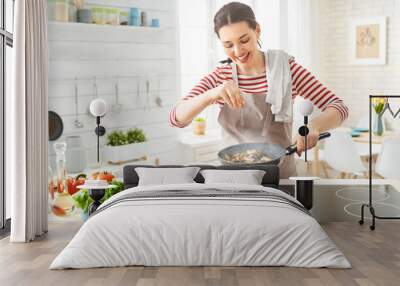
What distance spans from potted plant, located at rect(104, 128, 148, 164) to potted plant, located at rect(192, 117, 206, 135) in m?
0.58

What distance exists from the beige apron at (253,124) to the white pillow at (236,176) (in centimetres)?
44

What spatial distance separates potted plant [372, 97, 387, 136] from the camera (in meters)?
6.68

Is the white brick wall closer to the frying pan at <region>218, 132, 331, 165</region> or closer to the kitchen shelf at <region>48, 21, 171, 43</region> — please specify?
the frying pan at <region>218, 132, 331, 165</region>

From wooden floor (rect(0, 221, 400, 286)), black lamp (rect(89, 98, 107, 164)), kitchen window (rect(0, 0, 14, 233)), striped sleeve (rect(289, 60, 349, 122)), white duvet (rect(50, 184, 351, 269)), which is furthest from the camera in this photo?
striped sleeve (rect(289, 60, 349, 122))

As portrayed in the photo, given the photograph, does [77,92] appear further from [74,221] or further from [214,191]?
[214,191]

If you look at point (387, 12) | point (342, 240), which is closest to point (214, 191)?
point (342, 240)

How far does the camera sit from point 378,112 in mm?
6715

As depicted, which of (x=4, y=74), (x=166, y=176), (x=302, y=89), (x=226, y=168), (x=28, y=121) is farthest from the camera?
(x=302, y=89)

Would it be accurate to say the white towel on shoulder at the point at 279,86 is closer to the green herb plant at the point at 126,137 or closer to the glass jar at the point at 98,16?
the green herb plant at the point at 126,137

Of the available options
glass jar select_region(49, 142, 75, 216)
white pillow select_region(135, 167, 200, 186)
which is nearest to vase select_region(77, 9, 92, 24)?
glass jar select_region(49, 142, 75, 216)

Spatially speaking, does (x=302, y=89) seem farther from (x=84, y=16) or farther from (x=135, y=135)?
(x=84, y=16)

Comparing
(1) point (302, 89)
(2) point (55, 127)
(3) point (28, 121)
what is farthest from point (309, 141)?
(3) point (28, 121)

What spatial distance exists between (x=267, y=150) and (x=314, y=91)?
83cm

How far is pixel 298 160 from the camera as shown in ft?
22.3
